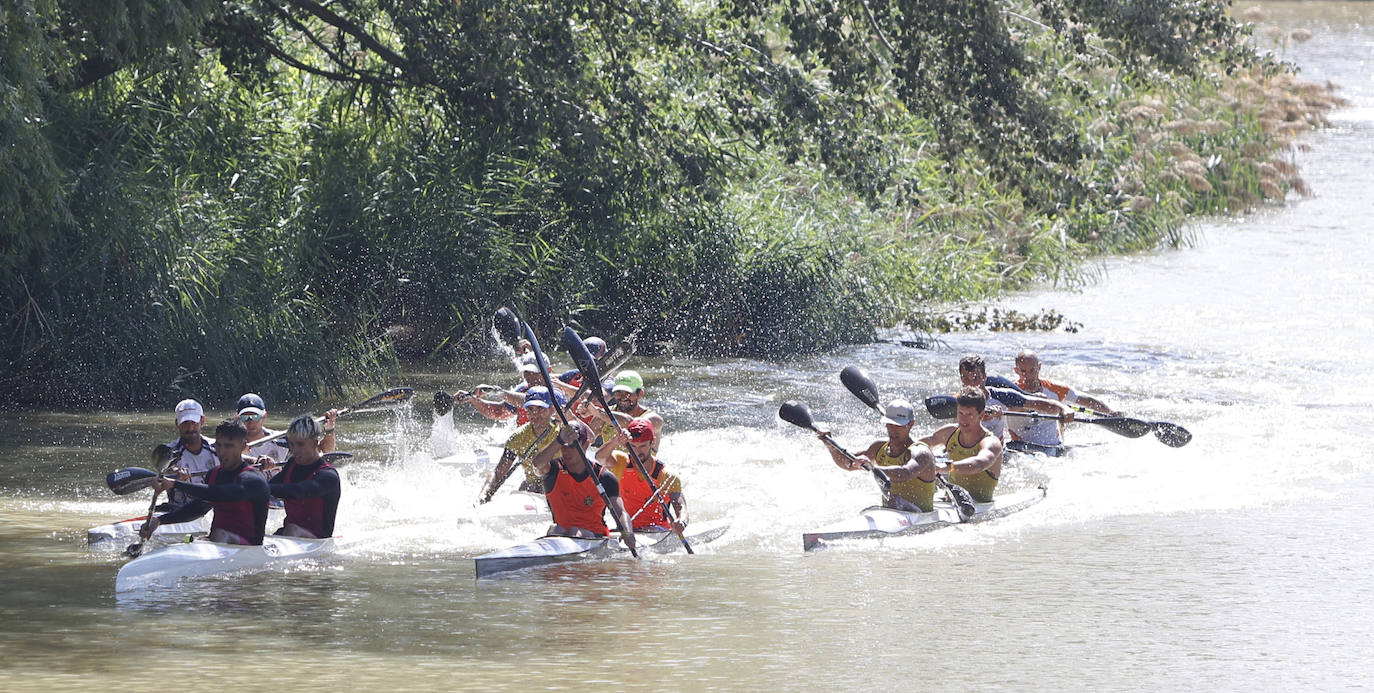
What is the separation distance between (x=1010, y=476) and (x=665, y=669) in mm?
6630

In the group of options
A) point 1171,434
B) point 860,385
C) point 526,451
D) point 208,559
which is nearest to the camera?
point 208,559

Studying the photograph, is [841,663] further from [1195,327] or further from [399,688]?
[1195,327]

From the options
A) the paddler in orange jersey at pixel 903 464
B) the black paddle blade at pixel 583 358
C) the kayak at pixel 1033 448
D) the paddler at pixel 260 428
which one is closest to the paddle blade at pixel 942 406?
the kayak at pixel 1033 448

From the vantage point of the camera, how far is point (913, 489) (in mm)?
12430

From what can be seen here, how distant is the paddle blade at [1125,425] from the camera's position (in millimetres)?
14867

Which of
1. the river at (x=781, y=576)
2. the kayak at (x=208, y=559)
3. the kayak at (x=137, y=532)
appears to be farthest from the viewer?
the kayak at (x=137, y=532)

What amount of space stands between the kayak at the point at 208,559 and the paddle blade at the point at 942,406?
4.83m

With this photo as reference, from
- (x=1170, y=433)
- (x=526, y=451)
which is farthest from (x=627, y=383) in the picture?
(x=1170, y=433)

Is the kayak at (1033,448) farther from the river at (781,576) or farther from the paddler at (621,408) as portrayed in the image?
the paddler at (621,408)

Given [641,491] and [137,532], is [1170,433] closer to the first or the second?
[641,491]

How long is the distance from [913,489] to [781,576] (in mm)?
1812

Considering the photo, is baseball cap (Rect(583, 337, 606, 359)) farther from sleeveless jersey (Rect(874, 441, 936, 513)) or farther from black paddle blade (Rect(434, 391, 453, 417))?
sleeveless jersey (Rect(874, 441, 936, 513))

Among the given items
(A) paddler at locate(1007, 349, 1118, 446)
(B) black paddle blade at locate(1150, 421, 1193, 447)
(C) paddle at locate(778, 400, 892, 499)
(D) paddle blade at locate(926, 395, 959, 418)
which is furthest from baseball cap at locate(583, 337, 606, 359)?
(B) black paddle blade at locate(1150, 421, 1193, 447)

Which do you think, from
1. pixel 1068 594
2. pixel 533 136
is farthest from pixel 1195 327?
pixel 1068 594
